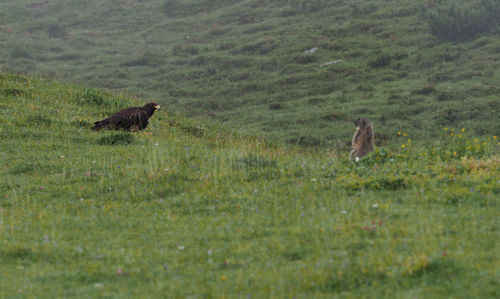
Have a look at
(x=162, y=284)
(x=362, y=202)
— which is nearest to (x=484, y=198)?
(x=362, y=202)

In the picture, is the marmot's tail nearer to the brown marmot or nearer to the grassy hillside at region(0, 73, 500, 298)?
the grassy hillside at region(0, 73, 500, 298)

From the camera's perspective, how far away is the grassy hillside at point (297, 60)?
32.0 meters

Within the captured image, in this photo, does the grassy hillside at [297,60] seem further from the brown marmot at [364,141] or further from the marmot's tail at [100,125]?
the marmot's tail at [100,125]

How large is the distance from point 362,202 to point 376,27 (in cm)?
4514

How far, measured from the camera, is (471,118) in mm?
29484

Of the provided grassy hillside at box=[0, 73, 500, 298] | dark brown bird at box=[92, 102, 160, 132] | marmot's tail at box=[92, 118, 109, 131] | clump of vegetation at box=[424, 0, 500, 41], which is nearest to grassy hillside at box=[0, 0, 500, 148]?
clump of vegetation at box=[424, 0, 500, 41]

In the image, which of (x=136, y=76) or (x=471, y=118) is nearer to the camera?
(x=471, y=118)

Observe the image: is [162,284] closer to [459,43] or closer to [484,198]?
[484,198]

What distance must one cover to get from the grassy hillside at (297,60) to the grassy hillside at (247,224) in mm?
8876

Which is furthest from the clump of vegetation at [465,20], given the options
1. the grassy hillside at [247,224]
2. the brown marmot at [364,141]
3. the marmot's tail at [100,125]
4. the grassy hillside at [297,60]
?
the grassy hillside at [247,224]

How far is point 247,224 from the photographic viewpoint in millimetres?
8680

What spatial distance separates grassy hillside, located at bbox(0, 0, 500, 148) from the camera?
105 ft

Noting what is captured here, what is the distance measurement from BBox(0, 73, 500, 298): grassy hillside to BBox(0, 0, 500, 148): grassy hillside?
888cm

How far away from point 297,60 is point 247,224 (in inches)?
1516
